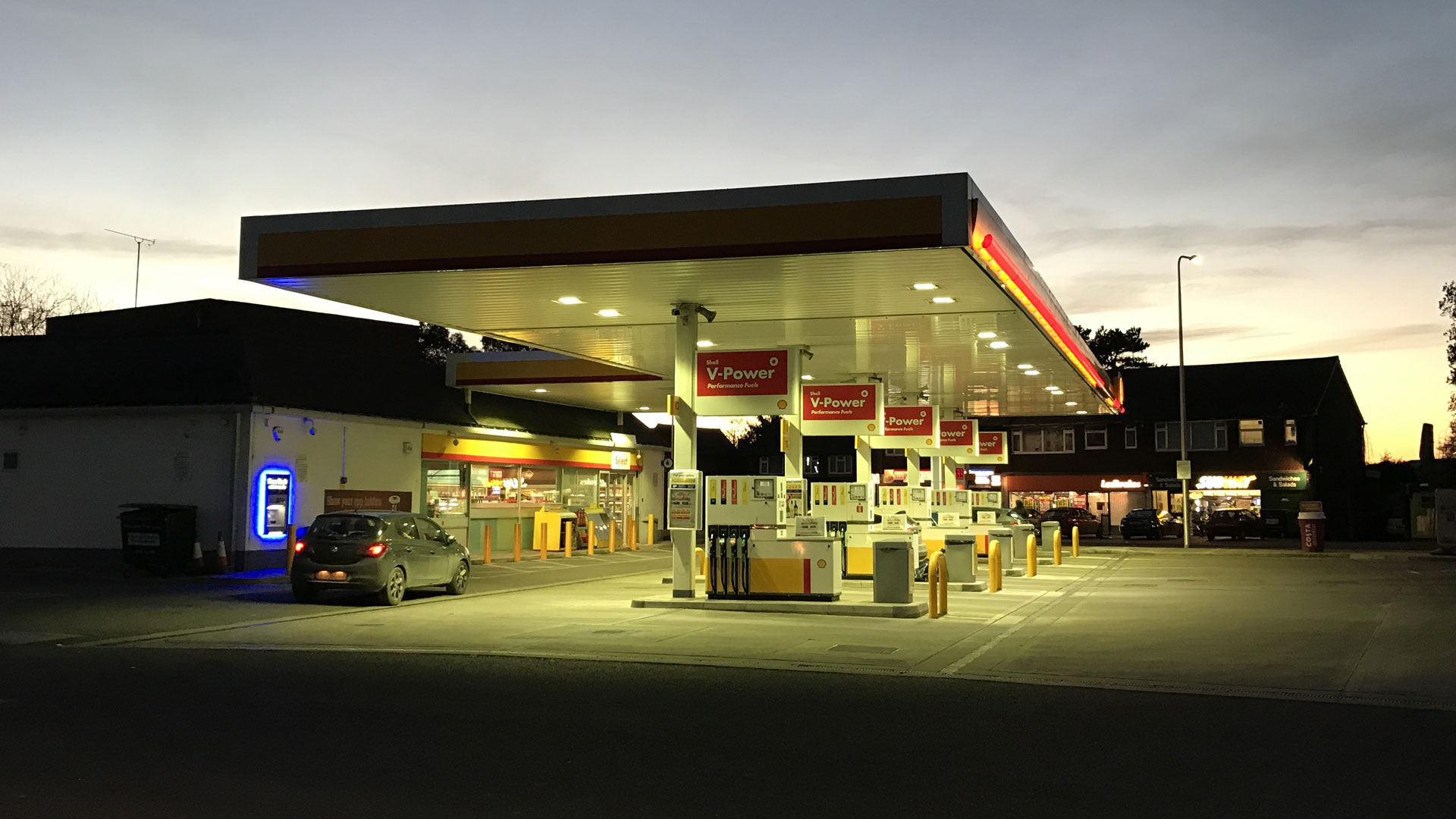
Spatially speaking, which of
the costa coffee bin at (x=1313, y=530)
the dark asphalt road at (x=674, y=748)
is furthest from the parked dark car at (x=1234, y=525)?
the dark asphalt road at (x=674, y=748)

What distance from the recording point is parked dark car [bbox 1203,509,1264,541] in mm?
50906

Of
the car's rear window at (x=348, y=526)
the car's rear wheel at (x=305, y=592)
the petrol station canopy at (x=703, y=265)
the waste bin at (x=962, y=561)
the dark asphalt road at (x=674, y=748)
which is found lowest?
the dark asphalt road at (x=674, y=748)

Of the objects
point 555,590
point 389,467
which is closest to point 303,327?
point 389,467

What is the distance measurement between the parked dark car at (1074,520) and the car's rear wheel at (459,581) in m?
35.5

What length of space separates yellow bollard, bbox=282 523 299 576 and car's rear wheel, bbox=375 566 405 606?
177 inches

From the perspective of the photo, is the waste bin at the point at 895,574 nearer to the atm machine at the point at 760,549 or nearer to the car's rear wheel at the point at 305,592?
the atm machine at the point at 760,549

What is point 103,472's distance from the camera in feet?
85.1

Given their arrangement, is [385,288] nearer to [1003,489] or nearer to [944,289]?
[944,289]

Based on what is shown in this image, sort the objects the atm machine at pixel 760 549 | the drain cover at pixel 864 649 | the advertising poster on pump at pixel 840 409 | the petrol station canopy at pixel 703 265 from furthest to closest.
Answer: the advertising poster on pump at pixel 840 409 → the atm machine at pixel 760 549 → the petrol station canopy at pixel 703 265 → the drain cover at pixel 864 649

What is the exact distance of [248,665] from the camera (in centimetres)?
1220

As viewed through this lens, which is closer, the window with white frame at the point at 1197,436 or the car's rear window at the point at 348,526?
the car's rear window at the point at 348,526

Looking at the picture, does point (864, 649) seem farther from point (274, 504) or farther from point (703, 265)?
point (274, 504)

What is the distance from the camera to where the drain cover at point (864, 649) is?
Result: 1351 cm

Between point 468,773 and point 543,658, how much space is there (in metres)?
5.57
